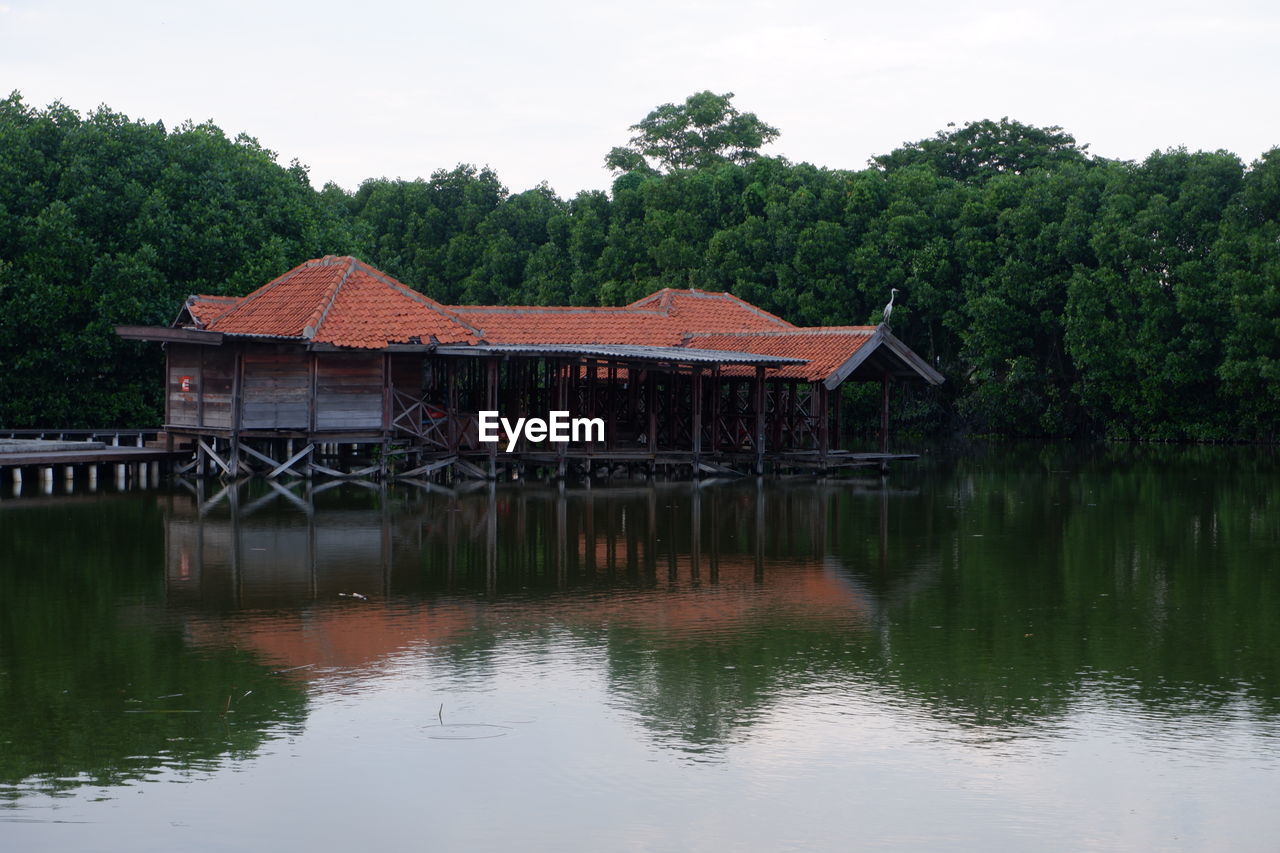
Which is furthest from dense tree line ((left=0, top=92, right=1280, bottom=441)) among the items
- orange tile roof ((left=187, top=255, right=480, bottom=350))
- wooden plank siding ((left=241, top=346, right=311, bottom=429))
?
wooden plank siding ((left=241, top=346, right=311, bottom=429))

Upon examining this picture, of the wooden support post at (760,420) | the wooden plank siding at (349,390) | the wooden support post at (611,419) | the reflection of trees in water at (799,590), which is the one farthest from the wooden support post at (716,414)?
the wooden plank siding at (349,390)

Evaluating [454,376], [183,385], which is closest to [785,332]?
[454,376]

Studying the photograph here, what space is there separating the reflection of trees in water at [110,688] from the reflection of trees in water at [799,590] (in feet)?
2.64

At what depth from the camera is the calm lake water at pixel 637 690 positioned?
8.07 meters

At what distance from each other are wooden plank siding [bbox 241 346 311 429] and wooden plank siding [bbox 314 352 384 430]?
0.37 meters

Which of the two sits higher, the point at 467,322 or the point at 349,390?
the point at 467,322

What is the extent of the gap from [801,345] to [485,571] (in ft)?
65.6

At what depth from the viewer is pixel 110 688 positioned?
1088cm

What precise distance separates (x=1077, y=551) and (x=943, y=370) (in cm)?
4130

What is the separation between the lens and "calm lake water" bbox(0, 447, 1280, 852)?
8.07 metres

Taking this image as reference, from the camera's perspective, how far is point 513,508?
1005 inches

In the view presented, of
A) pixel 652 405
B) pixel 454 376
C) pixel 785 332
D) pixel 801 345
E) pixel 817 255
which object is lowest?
pixel 652 405

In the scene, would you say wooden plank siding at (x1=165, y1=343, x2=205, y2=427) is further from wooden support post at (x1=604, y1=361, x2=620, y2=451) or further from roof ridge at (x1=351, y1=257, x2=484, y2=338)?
wooden support post at (x1=604, y1=361, x2=620, y2=451)

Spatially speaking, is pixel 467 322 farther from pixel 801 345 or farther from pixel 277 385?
pixel 801 345
